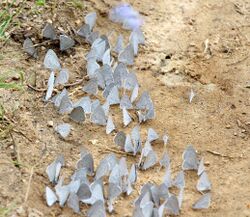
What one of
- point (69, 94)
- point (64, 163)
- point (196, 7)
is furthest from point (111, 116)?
point (196, 7)

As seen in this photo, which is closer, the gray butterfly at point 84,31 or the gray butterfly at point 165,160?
the gray butterfly at point 165,160

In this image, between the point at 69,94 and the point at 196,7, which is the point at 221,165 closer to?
the point at 69,94

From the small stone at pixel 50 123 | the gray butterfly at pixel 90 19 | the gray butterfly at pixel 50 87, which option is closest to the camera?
the small stone at pixel 50 123

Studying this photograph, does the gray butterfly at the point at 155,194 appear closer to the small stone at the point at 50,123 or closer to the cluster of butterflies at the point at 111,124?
the cluster of butterflies at the point at 111,124

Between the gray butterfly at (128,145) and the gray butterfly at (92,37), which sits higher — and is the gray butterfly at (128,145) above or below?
below

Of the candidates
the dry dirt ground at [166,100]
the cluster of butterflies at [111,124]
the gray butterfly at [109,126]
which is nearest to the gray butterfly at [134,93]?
the cluster of butterflies at [111,124]

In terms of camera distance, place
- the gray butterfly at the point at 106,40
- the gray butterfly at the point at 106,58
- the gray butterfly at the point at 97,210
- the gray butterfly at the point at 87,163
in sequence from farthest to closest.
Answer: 1. the gray butterfly at the point at 106,40
2. the gray butterfly at the point at 106,58
3. the gray butterfly at the point at 87,163
4. the gray butterfly at the point at 97,210

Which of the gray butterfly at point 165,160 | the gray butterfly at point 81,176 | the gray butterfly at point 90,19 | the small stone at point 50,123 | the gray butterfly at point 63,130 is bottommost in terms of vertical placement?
the small stone at point 50,123
